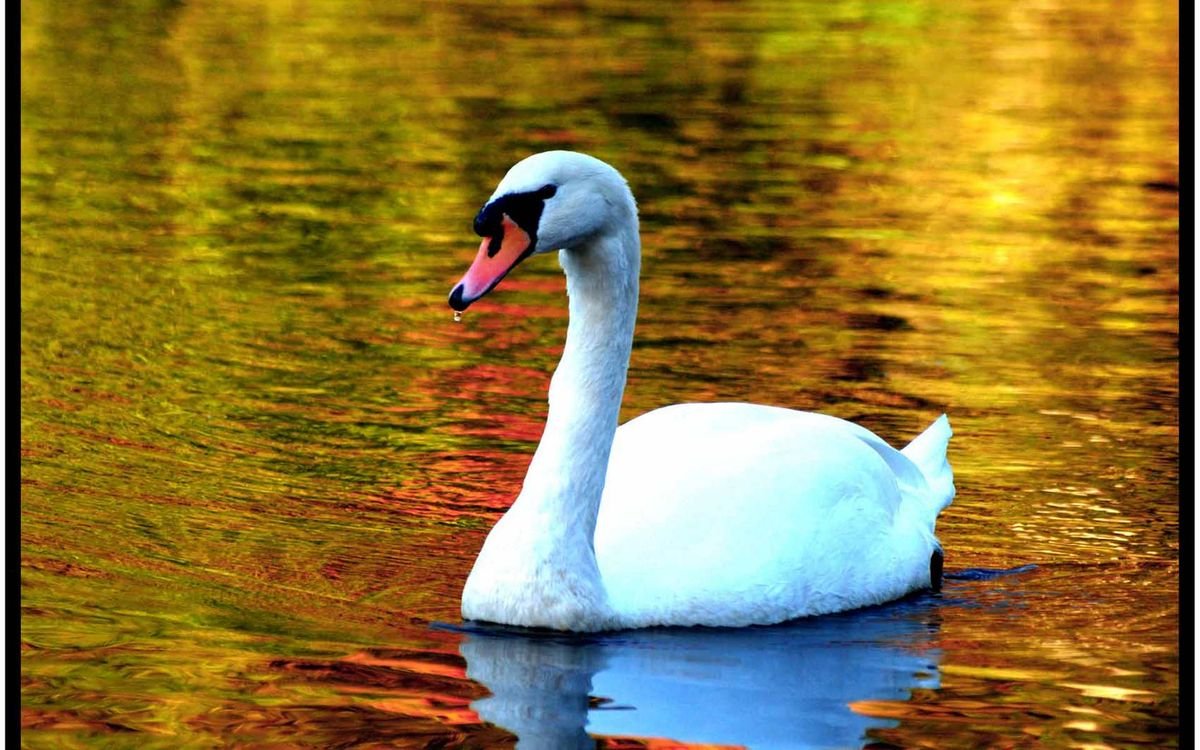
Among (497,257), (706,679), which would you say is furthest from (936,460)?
(497,257)

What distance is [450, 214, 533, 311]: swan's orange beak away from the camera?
22.1 feet

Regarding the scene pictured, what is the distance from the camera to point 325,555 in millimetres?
8281

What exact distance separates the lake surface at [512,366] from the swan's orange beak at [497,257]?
1234mm

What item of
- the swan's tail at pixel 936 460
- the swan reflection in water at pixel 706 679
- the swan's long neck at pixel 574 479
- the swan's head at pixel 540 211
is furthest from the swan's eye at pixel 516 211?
the swan's tail at pixel 936 460

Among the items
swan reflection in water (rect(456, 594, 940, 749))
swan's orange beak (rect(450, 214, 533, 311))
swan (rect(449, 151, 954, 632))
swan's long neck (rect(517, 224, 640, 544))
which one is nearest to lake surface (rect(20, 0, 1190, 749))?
swan reflection in water (rect(456, 594, 940, 749))

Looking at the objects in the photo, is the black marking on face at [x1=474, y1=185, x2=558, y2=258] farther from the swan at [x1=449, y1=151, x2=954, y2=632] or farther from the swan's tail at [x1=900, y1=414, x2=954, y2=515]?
the swan's tail at [x1=900, y1=414, x2=954, y2=515]

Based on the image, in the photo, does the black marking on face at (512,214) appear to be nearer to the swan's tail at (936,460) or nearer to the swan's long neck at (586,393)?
the swan's long neck at (586,393)

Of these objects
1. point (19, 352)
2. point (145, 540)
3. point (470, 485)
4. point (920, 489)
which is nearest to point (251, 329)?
point (19, 352)

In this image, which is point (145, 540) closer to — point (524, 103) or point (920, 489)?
point (920, 489)

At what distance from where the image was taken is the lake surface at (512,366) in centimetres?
688

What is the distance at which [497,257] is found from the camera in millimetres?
6863

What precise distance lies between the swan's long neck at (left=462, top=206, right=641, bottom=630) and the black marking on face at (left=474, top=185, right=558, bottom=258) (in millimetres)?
362

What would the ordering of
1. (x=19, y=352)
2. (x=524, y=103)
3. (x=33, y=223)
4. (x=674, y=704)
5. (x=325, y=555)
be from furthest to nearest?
Answer: (x=524, y=103) < (x=33, y=223) < (x=19, y=352) < (x=325, y=555) < (x=674, y=704)

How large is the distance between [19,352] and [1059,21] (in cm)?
2138
